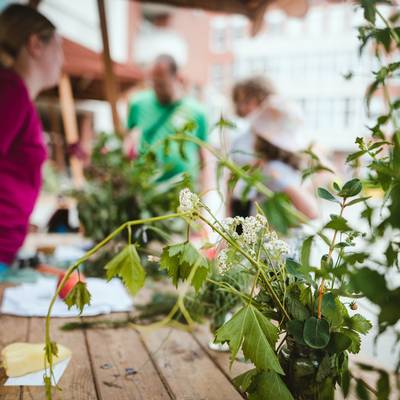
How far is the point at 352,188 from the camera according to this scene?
0.72 meters

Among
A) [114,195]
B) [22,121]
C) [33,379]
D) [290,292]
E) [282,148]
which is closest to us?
[290,292]

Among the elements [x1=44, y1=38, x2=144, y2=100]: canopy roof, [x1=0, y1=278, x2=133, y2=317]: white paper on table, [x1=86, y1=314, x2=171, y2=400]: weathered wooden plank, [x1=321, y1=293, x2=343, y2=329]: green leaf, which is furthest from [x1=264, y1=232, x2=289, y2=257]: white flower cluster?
[x1=44, y1=38, x2=144, y2=100]: canopy roof

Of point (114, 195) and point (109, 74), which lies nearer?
point (114, 195)

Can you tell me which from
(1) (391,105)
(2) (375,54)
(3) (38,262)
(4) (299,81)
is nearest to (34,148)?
(3) (38,262)

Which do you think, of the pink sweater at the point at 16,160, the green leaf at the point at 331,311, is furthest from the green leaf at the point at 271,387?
the pink sweater at the point at 16,160

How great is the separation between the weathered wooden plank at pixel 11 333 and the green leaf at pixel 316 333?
1.88ft

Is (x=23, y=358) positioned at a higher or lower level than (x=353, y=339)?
lower

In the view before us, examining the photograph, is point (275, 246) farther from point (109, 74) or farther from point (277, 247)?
point (109, 74)

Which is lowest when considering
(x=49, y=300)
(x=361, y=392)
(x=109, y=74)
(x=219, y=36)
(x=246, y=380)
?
(x=49, y=300)

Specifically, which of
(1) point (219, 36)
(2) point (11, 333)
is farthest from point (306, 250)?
(1) point (219, 36)

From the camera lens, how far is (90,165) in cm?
217

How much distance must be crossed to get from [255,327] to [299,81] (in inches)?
1319

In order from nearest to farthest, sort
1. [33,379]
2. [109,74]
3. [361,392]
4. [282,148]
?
[361,392] < [33,379] < [282,148] < [109,74]

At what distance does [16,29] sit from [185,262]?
4.92 feet
